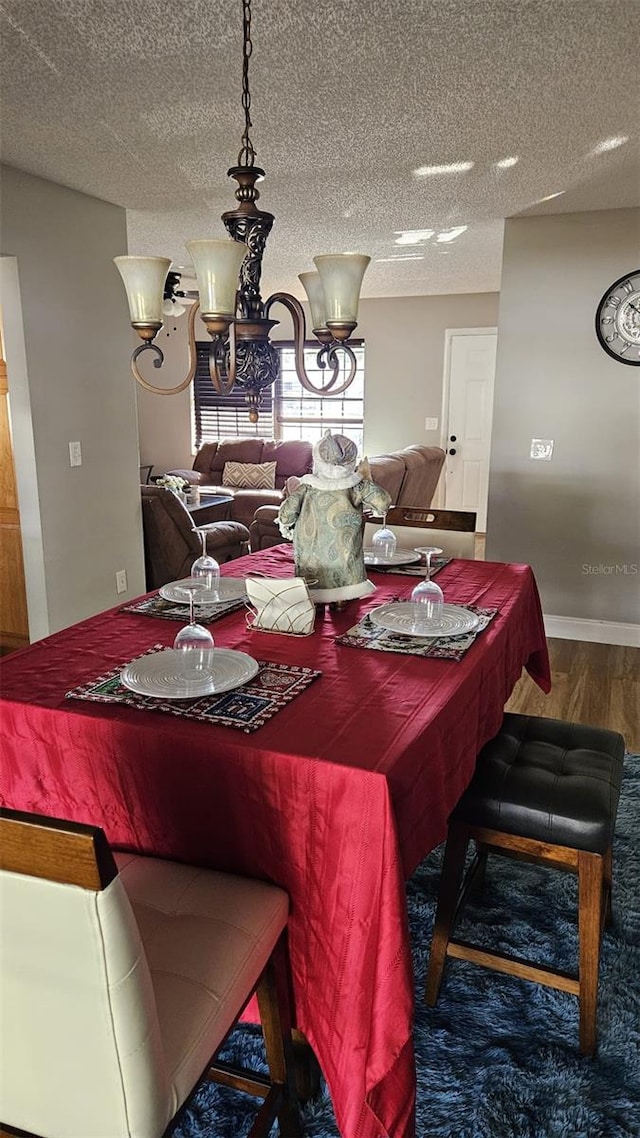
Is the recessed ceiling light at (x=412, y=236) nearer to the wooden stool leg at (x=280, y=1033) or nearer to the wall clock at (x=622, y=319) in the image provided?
the wall clock at (x=622, y=319)

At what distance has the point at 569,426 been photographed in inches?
170

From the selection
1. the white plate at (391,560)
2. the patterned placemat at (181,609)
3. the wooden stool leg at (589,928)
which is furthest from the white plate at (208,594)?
the wooden stool leg at (589,928)

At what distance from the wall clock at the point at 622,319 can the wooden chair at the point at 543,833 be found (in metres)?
2.97

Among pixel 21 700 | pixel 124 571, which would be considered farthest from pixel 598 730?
pixel 124 571

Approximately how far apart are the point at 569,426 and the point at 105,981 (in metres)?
4.07

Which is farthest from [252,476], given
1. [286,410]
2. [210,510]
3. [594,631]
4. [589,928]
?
[589,928]

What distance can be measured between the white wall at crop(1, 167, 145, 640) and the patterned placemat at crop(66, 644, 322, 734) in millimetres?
2412

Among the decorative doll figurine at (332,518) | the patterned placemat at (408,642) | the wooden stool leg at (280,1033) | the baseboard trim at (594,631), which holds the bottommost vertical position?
the baseboard trim at (594,631)

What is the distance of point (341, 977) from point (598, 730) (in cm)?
101

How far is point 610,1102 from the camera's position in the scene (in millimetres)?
1517

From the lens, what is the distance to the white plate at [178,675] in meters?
1.47

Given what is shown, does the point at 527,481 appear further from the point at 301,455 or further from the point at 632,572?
the point at 301,455

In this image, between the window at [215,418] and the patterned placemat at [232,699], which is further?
the window at [215,418]

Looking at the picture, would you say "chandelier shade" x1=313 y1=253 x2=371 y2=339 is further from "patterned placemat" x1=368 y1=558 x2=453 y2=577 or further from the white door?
the white door
